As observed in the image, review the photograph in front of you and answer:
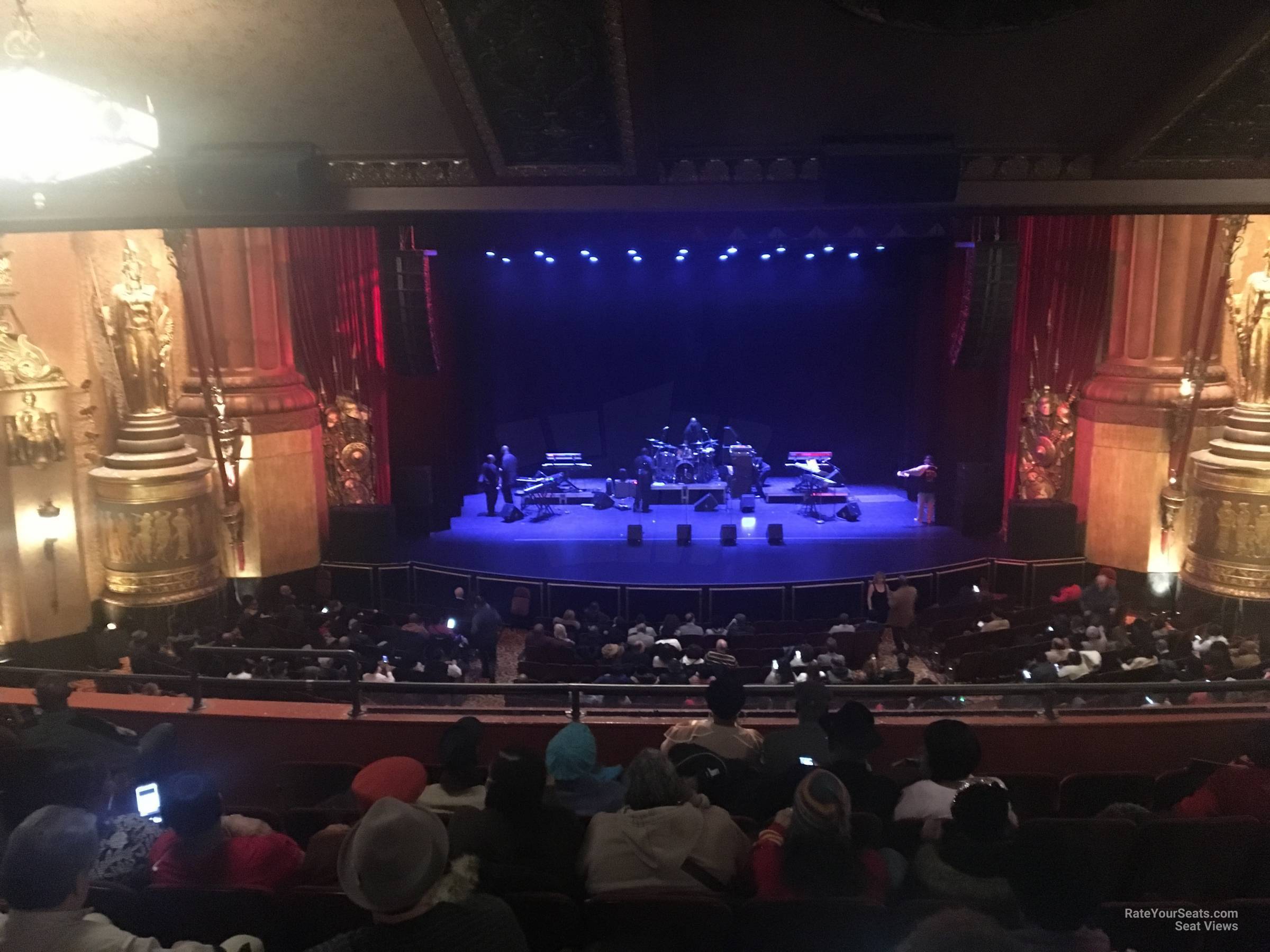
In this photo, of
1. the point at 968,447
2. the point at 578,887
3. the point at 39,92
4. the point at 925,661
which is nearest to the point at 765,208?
the point at 39,92

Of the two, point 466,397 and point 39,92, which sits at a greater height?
point 39,92

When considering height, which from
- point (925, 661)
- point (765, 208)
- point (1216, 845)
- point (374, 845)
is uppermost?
point (765, 208)

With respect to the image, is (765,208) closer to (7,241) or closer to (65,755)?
(65,755)

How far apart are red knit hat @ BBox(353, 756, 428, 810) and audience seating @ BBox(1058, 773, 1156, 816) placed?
2.64 meters

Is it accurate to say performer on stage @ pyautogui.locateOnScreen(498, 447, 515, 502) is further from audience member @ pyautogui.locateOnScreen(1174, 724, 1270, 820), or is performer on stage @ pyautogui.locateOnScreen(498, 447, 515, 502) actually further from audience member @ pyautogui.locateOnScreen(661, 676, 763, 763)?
audience member @ pyautogui.locateOnScreen(1174, 724, 1270, 820)

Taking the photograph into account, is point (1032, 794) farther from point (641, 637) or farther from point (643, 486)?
point (643, 486)

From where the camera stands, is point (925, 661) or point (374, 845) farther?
point (925, 661)

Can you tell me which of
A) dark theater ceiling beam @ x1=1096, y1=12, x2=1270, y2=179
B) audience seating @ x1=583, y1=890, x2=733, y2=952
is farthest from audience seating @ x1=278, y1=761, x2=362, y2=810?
dark theater ceiling beam @ x1=1096, y1=12, x2=1270, y2=179

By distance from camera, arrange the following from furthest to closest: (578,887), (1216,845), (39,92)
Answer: (39,92) < (1216,845) < (578,887)

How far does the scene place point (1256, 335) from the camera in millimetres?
10578

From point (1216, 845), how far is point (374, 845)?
9.47 feet

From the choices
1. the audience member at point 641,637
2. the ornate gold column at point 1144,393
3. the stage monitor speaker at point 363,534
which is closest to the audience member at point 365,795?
the audience member at point 641,637

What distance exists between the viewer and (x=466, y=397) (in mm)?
16156

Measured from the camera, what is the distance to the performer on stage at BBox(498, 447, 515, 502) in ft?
50.2
